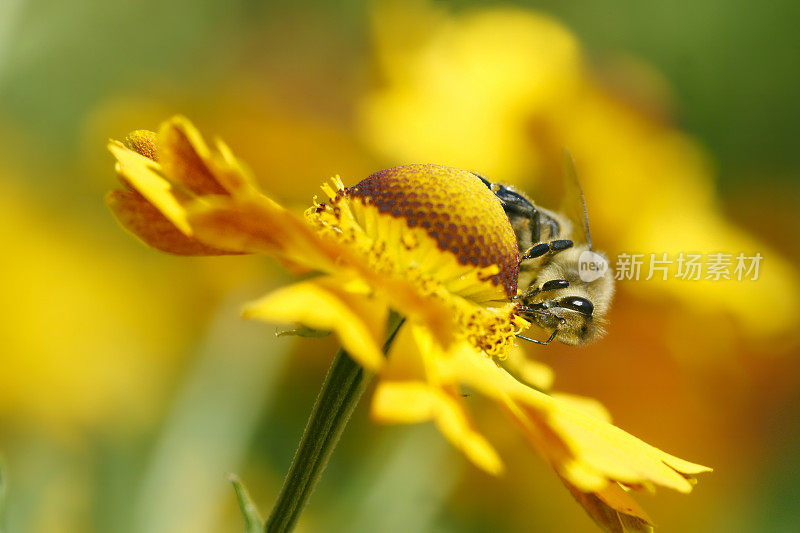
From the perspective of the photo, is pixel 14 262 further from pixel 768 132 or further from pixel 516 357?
pixel 768 132

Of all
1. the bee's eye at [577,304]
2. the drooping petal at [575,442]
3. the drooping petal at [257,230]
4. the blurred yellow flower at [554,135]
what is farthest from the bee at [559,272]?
the blurred yellow flower at [554,135]

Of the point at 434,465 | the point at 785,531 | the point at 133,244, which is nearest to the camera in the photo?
the point at 434,465

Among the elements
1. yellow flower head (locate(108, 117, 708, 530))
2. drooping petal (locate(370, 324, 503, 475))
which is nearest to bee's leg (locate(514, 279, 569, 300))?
yellow flower head (locate(108, 117, 708, 530))

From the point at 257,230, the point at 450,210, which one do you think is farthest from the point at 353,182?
the point at 257,230

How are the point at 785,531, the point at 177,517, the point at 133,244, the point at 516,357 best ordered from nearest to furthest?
1. the point at 516,357
2. the point at 177,517
3. the point at 785,531
4. the point at 133,244

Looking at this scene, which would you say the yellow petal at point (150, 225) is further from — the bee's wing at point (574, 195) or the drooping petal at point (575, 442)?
the bee's wing at point (574, 195)

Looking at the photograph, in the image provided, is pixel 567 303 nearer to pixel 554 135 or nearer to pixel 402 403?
pixel 402 403

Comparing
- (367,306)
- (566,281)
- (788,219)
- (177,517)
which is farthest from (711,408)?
(367,306)

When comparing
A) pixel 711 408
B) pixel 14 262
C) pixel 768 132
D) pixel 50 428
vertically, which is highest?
pixel 768 132

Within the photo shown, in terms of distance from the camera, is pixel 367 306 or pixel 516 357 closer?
pixel 367 306
